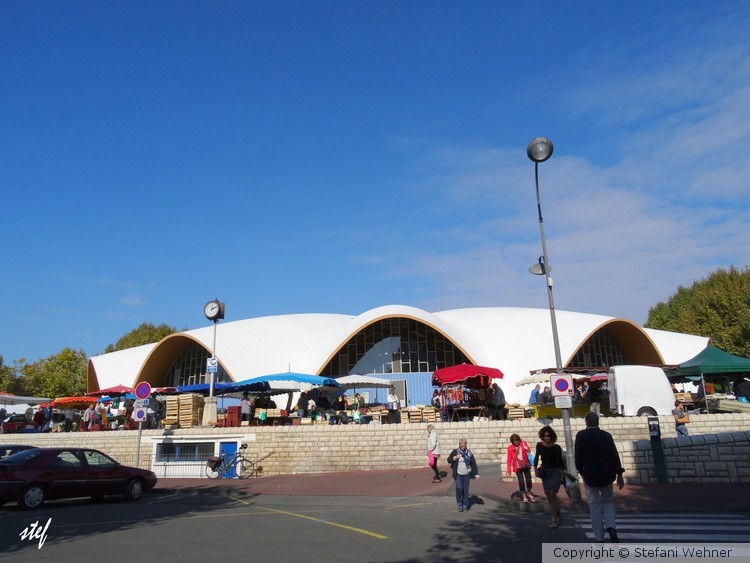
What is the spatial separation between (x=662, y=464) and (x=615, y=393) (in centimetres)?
651

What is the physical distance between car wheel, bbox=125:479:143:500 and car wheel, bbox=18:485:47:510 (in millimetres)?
1920

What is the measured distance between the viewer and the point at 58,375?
52.0 m

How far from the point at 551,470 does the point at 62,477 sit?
994cm

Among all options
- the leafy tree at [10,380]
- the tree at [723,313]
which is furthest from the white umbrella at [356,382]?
the leafy tree at [10,380]

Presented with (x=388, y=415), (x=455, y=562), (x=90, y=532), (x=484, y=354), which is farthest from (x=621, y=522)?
(x=484, y=354)

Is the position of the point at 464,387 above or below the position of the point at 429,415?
above

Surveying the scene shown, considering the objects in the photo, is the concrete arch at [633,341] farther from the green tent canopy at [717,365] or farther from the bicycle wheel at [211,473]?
the bicycle wheel at [211,473]

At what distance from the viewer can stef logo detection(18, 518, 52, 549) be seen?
8.30m

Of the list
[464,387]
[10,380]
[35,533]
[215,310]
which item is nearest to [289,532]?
[35,533]

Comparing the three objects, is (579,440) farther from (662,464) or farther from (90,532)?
(90,532)

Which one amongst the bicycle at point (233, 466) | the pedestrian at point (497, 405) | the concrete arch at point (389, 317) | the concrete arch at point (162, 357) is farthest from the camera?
the concrete arch at point (162, 357)

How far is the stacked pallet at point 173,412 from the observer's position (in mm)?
20688

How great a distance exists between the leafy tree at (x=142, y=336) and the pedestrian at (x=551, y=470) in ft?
188

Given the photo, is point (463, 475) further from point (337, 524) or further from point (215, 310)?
point (215, 310)
